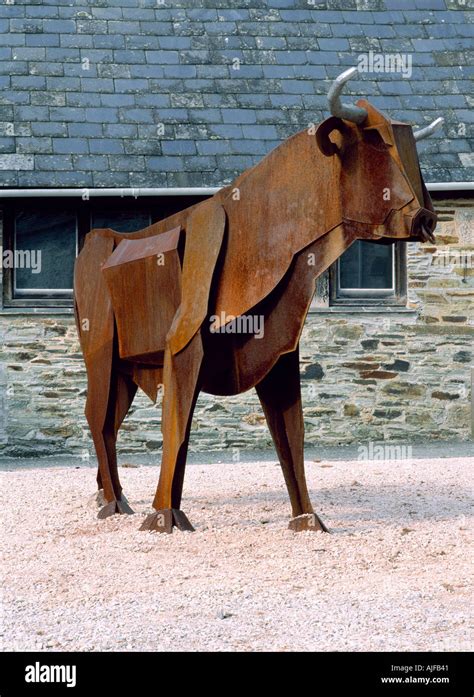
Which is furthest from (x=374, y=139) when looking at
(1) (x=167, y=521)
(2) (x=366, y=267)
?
(2) (x=366, y=267)

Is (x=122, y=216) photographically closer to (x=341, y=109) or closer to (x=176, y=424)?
(x=176, y=424)

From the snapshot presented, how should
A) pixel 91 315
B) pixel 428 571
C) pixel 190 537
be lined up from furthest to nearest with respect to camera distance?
pixel 91 315
pixel 190 537
pixel 428 571

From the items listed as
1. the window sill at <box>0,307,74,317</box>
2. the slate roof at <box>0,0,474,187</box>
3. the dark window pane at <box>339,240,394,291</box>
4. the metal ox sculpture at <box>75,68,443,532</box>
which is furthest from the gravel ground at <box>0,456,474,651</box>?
the slate roof at <box>0,0,474,187</box>

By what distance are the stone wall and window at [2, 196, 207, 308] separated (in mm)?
431

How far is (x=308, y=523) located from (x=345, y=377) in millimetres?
5839

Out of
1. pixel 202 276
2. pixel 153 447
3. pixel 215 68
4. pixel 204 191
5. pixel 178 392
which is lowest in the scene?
pixel 153 447

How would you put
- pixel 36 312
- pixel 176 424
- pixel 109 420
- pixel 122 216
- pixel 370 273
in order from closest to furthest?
pixel 176 424, pixel 109 420, pixel 36 312, pixel 122 216, pixel 370 273

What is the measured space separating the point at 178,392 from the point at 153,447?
19.1 feet

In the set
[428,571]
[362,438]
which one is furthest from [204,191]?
[428,571]

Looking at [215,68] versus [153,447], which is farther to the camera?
[215,68]

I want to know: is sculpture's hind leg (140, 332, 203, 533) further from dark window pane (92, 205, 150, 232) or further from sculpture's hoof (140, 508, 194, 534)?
dark window pane (92, 205, 150, 232)

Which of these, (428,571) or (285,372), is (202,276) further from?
(428,571)

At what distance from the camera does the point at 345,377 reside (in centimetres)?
1305

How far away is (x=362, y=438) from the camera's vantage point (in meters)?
13.1
